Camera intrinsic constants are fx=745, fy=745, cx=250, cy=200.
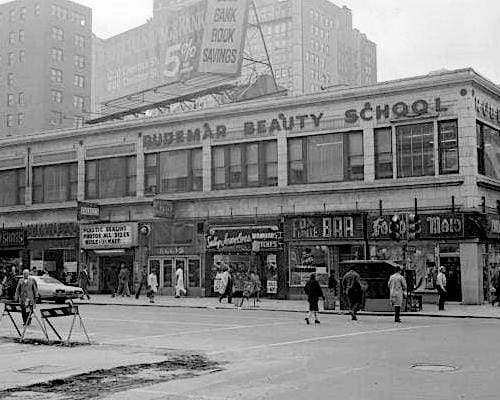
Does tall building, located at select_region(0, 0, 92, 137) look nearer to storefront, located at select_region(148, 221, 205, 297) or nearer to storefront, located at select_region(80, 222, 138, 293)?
storefront, located at select_region(80, 222, 138, 293)

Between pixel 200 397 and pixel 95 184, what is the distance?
35886 millimetres

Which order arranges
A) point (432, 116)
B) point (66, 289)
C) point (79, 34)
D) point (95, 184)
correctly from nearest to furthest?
point (432, 116)
point (66, 289)
point (95, 184)
point (79, 34)

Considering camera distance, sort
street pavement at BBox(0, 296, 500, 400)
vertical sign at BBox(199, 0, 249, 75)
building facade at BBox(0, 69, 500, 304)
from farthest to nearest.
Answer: vertical sign at BBox(199, 0, 249, 75), building facade at BBox(0, 69, 500, 304), street pavement at BBox(0, 296, 500, 400)

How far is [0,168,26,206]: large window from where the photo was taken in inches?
1890

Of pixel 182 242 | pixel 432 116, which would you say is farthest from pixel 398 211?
pixel 182 242

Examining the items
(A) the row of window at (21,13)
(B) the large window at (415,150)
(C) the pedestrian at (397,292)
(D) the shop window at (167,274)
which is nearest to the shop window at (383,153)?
(B) the large window at (415,150)

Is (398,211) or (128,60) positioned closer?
(398,211)

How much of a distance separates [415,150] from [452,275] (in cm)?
589

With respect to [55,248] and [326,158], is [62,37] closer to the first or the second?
[55,248]

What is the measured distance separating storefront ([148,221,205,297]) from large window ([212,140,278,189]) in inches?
121

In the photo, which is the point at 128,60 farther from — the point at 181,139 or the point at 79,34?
the point at 181,139

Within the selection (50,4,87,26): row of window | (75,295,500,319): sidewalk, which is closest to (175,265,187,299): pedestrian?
(75,295,500,319): sidewalk

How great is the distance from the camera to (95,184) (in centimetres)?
4456

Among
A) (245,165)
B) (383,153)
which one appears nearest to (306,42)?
(245,165)
